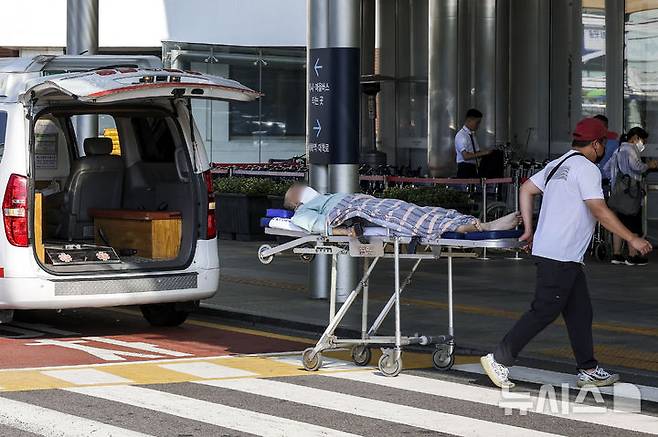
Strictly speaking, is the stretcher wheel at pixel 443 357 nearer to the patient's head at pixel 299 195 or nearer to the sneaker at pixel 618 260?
the patient's head at pixel 299 195

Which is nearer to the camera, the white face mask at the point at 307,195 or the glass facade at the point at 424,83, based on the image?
the white face mask at the point at 307,195

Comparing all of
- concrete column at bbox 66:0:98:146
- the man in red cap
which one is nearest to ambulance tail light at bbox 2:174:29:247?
the man in red cap

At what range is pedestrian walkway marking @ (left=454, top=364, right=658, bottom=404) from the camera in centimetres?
1021

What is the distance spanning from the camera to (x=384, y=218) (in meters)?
10.6

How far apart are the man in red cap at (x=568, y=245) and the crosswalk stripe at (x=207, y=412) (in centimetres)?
187

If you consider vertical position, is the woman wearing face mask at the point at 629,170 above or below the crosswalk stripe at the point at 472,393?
above

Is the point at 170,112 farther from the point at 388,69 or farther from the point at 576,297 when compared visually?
the point at 388,69

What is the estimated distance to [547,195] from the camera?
1019 centimetres

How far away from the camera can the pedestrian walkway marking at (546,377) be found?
10211 millimetres

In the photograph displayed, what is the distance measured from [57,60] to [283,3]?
19978mm

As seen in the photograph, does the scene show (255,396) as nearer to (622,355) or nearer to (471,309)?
(622,355)

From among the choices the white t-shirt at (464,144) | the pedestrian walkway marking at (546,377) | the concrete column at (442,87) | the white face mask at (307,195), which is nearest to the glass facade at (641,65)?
the white t-shirt at (464,144)

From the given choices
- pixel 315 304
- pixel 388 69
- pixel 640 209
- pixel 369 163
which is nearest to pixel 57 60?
pixel 315 304

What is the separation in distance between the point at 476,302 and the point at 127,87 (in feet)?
15.4
